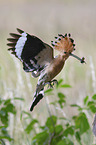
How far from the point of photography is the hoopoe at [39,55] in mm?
386

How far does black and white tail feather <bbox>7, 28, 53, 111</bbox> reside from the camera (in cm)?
42

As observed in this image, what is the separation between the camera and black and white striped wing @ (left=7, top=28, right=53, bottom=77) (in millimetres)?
418

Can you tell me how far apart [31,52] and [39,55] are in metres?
0.02

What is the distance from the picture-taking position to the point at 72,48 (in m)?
0.38

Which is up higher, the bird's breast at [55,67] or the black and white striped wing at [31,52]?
the black and white striped wing at [31,52]

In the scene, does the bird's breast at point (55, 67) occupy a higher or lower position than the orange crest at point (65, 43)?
lower

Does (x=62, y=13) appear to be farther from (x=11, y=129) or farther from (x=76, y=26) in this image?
(x=11, y=129)

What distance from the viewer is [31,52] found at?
1.41ft

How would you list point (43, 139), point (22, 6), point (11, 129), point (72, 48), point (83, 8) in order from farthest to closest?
point (22, 6)
point (83, 8)
point (11, 129)
point (43, 139)
point (72, 48)

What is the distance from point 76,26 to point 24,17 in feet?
3.88

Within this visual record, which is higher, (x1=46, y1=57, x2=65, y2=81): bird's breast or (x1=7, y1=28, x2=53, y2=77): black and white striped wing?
(x1=7, y1=28, x2=53, y2=77): black and white striped wing

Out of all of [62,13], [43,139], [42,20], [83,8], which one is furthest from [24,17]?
[43,139]

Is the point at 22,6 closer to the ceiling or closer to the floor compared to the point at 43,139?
closer to the ceiling

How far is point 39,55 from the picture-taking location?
42 cm
